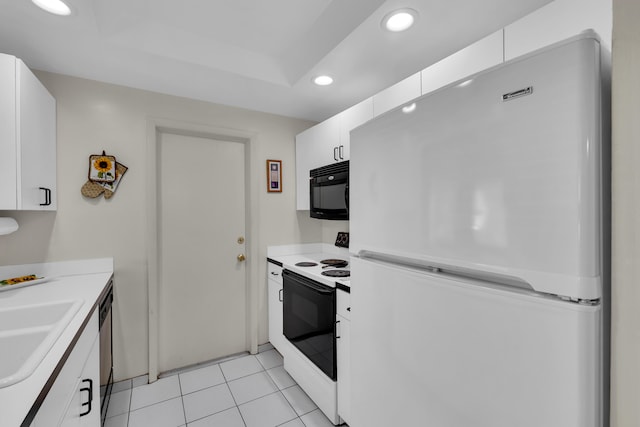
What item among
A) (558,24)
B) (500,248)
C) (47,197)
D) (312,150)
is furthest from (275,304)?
(558,24)

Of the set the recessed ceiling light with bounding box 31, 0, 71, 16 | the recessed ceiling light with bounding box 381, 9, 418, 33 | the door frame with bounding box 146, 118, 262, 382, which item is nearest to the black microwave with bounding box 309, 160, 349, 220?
the door frame with bounding box 146, 118, 262, 382

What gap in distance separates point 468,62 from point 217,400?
2.52m

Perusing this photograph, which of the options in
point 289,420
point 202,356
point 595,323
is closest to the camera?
point 595,323

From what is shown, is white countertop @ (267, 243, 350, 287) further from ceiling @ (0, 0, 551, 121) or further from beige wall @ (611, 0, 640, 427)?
beige wall @ (611, 0, 640, 427)

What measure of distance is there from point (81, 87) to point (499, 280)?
8.89 feet

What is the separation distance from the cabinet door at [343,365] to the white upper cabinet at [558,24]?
4.87 feet

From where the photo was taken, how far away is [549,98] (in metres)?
0.64

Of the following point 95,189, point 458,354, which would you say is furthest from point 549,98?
point 95,189

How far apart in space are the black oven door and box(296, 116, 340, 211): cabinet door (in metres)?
0.82

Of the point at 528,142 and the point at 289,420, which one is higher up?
the point at 528,142

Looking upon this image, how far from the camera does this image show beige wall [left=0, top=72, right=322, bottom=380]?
195 centimetres

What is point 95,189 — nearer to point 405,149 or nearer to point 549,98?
point 405,149

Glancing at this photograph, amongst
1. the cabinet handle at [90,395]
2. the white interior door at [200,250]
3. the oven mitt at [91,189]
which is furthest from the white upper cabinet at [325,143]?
the cabinet handle at [90,395]

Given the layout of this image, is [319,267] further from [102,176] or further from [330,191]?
[102,176]
